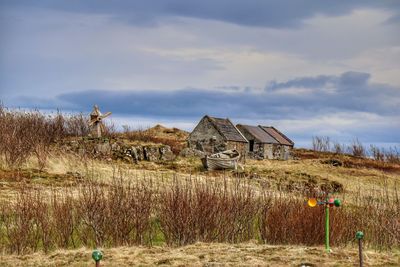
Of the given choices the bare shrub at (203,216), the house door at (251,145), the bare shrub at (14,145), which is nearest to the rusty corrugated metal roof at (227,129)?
the house door at (251,145)

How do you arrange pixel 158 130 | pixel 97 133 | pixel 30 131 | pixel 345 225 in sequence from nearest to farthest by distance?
pixel 345 225 < pixel 30 131 < pixel 97 133 < pixel 158 130

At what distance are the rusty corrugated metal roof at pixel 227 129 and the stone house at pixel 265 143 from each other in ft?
6.51

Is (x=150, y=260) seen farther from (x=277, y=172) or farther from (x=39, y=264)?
(x=277, y=172)

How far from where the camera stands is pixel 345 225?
52.4ft

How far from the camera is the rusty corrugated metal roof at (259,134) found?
50344mm

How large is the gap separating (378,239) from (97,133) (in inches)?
1043

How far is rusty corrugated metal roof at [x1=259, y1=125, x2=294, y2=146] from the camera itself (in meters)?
53.8

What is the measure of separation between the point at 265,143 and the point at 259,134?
4.96 ft

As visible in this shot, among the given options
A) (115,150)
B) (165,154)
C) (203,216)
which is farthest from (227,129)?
(203,216)

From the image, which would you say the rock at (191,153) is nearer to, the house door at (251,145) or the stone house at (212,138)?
the stone house at (212,138)

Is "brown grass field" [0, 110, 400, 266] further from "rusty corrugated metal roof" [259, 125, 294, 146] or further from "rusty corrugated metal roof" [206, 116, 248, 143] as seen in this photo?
"rusty corrugated metal roof" [259, 125, 294, 146]

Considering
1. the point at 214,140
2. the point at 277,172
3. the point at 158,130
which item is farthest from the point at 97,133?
the point at 158,130

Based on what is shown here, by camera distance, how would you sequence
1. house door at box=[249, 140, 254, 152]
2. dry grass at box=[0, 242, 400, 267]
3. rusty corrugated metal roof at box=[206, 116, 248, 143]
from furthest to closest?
house door at box=[249, 140, 254, 152] → rusty corrugated metal roof at box=[206, 116, 248, 143] → dry grass at box=[0, 242, 400, 267]

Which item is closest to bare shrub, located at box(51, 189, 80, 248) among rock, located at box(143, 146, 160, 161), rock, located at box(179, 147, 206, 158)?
rock, located at box(143, 146, 160, 161)
